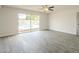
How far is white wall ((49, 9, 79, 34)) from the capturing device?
356 inches

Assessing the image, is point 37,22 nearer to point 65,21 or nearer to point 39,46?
point 65,21

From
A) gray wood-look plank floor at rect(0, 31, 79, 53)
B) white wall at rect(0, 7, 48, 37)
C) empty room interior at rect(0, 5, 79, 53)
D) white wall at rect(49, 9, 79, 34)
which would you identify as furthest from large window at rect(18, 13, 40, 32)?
gray wood-look plank floor at rect(0, 31, 79, 53)

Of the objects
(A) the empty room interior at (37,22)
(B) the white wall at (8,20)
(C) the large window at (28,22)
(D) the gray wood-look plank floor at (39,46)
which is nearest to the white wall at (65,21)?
(A) the empty room interior at (37,22)

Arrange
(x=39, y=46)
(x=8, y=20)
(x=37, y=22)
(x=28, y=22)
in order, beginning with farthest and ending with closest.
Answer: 1. (x=37, y=22)
2. (x=28, y=22)
3. (x=8, y=20)
4. (x=39, y=46)

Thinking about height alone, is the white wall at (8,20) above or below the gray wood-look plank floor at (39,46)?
above

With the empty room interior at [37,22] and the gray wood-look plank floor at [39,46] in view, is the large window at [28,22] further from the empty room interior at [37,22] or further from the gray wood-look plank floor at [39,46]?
the gray wood-look plank floor at [39,46]

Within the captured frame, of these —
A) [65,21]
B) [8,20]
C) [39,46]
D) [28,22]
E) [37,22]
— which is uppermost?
[8,20]

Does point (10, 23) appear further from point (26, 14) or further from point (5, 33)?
point (26, 14)

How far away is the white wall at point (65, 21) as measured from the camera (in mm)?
9031

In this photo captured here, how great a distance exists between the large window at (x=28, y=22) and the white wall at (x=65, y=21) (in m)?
1.82

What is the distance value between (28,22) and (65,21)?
3.62 metres

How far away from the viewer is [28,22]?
1064 centimetres

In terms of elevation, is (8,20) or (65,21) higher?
(8,20)

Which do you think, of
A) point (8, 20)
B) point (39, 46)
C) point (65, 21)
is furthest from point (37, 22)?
point (39, 46)
